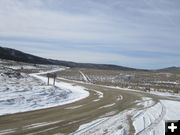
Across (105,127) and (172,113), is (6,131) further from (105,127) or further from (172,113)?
(172,113)

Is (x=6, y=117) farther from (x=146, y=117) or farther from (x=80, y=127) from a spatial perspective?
(x=146, y=117)

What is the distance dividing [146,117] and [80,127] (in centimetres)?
456

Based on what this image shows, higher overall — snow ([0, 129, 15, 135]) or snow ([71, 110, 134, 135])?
snow ([0, 129, 15, 135])

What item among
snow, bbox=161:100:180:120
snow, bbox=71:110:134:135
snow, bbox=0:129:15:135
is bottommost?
snow, bbox=161:100:180:120

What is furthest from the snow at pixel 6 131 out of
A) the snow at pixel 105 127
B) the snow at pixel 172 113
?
the snow at pixel 172 113

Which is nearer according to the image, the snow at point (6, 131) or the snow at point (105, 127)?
the snow at point (6, 131)

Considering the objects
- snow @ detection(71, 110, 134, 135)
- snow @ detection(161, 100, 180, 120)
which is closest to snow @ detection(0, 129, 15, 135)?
snow @ detection(71, 110, 134, 135)

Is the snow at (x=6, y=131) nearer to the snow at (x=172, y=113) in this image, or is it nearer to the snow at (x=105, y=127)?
the snow at (x=105, y=127)

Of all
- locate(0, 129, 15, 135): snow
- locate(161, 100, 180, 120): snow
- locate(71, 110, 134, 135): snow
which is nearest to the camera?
locate(0, 129, 15, 135): snow

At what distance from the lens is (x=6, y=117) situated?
10500 mm

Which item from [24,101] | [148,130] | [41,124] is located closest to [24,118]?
[41,124]

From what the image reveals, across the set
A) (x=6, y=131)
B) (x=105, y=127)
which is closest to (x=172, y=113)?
(x=105, y=127)

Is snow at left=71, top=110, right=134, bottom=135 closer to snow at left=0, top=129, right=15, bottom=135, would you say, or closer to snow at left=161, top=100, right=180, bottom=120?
snow at left=0, top=129, right=15, bottom=135

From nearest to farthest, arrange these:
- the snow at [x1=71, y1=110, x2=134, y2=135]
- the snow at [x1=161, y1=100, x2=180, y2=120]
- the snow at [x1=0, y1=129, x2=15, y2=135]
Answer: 1. the snow at [x1=0, y1=129, x2=15, y2=135]
2. the snow at [x1=71, y1=110, x2=134, y2=135]
3. the snow at [x1=161, y1=100, x2=180, y2=120]
